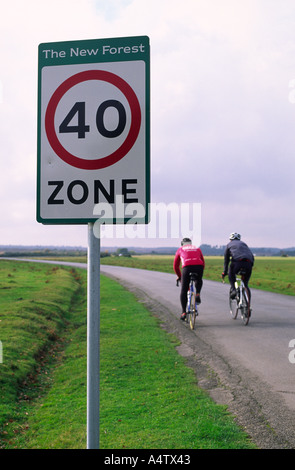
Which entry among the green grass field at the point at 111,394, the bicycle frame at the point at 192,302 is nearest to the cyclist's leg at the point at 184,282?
the bicycle frame at the point at 192,302

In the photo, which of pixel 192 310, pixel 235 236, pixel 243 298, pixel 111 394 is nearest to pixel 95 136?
pixel 111 394

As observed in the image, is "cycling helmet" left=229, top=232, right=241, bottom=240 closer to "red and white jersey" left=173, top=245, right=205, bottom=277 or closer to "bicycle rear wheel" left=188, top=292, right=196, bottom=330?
"red and white jersey" left=173, top=245, right=205, bottom=277

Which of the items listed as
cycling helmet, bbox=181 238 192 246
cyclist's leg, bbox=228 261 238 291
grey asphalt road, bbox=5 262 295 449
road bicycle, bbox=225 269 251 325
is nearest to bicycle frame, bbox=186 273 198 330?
grey asphalt road, bbox=5 262 295 449

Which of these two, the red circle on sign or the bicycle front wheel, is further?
the bicycle front wheel

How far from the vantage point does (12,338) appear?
1030cm

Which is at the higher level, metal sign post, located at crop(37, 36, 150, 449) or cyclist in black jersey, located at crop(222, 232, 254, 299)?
metal sign post, located at crop(37, 36, 150, 449)

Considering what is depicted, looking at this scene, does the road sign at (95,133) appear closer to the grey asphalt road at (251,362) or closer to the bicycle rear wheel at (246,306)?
the grey asphalt road at (251,362)

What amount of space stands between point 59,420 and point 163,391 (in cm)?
157

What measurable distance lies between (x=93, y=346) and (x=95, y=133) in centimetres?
120

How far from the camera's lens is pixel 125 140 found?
2.61 metres

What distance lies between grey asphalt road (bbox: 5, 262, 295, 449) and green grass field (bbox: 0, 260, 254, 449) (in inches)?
11.4

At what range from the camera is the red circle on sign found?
2600mm

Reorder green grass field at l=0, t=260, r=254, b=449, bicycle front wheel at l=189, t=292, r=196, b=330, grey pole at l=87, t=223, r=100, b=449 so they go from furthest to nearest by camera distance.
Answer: bicycle front wheel at l=189, t=292, r=196, b=330 < green grass field at l=0, t=260, r=254, b=449 < grey pole at l=87, t=223, r=100, b=449
